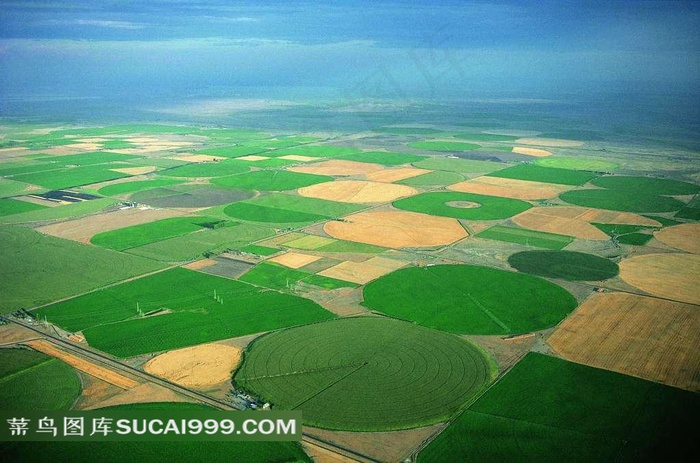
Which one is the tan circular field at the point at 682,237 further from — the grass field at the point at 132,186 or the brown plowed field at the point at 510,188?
the grass field at the point at 132,186

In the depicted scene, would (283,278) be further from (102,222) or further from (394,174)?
(394,174)

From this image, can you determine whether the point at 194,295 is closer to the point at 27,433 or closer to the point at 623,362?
the point at 27,433

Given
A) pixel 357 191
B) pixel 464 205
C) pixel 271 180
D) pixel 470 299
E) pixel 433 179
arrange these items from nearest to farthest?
pixel 470 299
pixel 464 205
pixel 357 191
pixel 271 180
pixel 433 179

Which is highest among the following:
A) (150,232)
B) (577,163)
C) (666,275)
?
(577,163)

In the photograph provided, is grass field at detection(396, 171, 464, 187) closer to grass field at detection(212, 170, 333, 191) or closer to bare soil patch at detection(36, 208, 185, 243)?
grass field at detection(212, 170, 333, 191)

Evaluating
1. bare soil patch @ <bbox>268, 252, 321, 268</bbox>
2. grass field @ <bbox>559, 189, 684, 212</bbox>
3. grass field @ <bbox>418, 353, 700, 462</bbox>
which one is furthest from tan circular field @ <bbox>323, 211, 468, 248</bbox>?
grass field @ <bbox>418, 353, 700, 462</bbox>

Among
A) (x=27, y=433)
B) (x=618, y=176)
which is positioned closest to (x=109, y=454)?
(x=27, y=433)

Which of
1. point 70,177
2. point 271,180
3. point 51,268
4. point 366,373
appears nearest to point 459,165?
point 271,180
